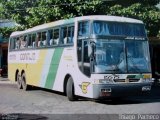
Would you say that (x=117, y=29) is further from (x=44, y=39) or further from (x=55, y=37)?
(x=44, y=39)

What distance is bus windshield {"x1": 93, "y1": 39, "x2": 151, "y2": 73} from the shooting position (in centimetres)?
1553

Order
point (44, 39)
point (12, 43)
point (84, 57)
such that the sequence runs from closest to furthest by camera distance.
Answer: point (84, 57) → point (44, 39) → point (12, 43)

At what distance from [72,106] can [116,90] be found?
1639 mm

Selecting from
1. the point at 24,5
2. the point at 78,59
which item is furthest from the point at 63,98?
the point at 24,5

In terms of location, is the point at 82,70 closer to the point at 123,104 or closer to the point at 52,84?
the point at 123,104

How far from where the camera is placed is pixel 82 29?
54.3 feet

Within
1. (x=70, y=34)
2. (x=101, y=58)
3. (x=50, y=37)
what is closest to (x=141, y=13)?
(x=50, y=37)

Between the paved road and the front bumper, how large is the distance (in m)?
0.40

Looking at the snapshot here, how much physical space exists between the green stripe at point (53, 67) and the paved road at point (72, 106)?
32.2 inches

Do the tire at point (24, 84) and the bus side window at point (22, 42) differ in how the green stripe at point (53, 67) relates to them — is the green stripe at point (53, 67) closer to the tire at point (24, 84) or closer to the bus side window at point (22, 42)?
the tire at point (24, 84)

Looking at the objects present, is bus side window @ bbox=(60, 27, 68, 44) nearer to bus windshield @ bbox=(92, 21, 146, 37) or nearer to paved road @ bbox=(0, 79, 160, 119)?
bus windshield @ bbox=(92, 21, 146, 37)

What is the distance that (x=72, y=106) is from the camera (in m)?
15.5

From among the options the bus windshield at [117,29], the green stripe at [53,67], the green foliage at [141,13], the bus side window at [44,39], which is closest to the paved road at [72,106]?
the green stripe at [53,67]

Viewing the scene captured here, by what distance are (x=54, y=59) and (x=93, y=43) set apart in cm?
368
